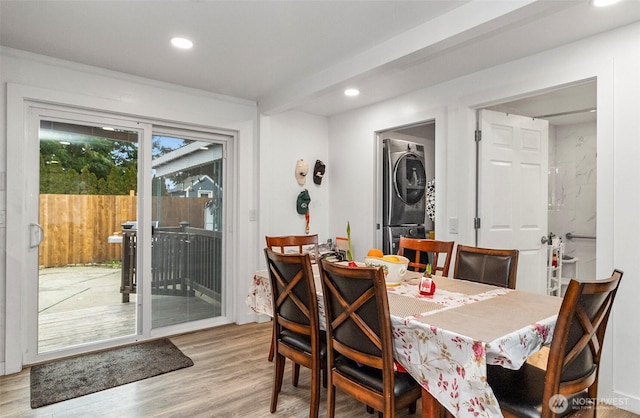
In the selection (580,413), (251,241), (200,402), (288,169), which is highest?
(288,169)

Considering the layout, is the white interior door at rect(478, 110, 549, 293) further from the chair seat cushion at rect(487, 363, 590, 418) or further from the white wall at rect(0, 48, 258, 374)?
the white wall at rect(0, 48, 258, 374)

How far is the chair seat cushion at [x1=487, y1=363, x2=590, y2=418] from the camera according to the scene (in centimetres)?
136

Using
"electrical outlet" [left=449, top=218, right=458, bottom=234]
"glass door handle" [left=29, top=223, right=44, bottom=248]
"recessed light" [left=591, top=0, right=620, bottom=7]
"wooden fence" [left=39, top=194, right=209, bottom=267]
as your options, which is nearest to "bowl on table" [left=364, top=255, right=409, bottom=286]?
"electrical outlet" [left=449, top=218, right=458, bottom=234]

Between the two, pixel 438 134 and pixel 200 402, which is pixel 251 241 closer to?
pixel 200 402

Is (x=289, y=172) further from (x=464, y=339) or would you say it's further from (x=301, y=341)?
(x=464, y=339)

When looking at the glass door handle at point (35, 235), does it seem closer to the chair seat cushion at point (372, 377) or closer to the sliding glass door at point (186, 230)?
the sliding glass door at point (186, 230)

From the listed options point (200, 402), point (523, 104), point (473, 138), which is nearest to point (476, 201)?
point (473, 138)

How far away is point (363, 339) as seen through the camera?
1.63 metres

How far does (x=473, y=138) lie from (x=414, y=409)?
2131 mm

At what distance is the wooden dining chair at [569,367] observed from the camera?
1276 mm

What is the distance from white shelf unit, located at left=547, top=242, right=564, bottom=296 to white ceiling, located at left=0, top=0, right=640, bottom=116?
1934 mm

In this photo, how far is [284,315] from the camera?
216cm

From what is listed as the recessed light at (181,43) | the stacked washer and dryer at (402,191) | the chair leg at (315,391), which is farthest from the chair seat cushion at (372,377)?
the stacked washer and dryer at (402,191)

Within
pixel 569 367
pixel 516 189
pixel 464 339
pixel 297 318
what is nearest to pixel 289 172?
pixel 516 189
